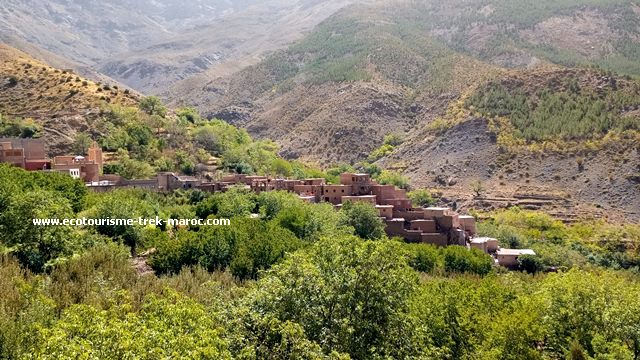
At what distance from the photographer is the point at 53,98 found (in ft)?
237

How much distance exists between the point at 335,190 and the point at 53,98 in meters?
39.2

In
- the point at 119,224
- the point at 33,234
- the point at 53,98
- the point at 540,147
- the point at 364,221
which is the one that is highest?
the point at 53,98

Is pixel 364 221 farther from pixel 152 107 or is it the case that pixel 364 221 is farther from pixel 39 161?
pixel 152 107

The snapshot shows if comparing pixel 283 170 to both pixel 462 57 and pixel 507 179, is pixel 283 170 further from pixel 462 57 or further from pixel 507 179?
pixel 462 57

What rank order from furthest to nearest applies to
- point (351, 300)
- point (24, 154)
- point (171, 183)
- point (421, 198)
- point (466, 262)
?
point (421, 198)
point (171, 183)
point (24, 154)
point (466, 262)
point (351, 300)

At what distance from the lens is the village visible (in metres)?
50.1

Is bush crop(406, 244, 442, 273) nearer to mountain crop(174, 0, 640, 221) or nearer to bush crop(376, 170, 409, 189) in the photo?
mountain crop(174, 0, 640, 221)

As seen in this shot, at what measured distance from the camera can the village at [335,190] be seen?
50.1 meters

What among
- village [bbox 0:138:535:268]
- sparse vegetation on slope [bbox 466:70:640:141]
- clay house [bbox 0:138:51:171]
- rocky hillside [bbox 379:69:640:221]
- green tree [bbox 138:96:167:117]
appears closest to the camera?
clay house [bbox 0:138:51:171]

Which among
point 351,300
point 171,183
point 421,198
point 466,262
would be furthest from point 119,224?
point 421,198

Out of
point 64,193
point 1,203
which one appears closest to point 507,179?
point 64,193

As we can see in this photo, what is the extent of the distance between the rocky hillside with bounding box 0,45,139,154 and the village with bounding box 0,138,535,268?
35.8ft

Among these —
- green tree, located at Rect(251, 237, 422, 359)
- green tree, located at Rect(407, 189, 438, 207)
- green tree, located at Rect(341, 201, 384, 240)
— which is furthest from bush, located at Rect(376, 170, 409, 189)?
green tree, located at Rect(251, 237, 422, 359)

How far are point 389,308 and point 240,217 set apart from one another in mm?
24994
